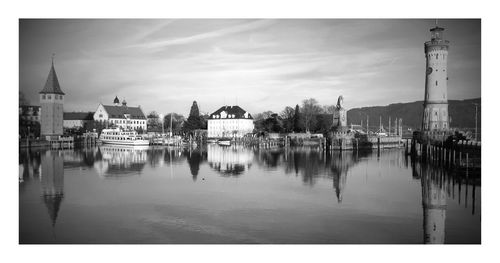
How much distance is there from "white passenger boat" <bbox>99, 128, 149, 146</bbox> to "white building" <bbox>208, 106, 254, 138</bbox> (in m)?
18.9

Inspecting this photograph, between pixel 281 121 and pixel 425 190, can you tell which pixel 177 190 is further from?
pixel 281 121

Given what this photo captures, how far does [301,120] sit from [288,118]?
11.8 feet

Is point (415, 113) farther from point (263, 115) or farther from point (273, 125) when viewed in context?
point (263, 115)

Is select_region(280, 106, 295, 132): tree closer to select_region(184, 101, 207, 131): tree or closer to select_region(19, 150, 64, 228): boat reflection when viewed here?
select_region(184, 101, 207, 131): tree

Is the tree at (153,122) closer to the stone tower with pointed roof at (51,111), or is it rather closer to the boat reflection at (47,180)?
the stone tower with pointed roof at (51,111)

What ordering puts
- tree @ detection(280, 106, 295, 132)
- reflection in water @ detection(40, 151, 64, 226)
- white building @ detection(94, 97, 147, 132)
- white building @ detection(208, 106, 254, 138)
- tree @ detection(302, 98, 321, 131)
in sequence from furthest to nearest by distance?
1. white building @ detection(94, 97, 147, 132)
2. white building @ detection(208, 106, 254, 138)
3. tree @ detection(280, 106, 295, 132)
4. tree @ detection(302, 98, 321, 131)
5. reflection in water @ detection(40, 151, 64, 226)

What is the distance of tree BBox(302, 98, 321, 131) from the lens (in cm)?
5506

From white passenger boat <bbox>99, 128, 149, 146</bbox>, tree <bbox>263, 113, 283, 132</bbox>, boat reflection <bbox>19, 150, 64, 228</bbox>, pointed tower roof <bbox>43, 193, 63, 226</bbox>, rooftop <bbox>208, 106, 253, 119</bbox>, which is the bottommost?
pointed tower roof <bbox>43, 193, 63, 226</bbox>

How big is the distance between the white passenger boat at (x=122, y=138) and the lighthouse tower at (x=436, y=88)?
26.9m

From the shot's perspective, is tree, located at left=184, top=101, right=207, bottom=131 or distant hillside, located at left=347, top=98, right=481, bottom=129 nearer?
distant hillside, located at left=347, top=98, right=481, bottom=129

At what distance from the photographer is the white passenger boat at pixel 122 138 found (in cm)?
4131

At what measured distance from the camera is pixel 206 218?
10.7m

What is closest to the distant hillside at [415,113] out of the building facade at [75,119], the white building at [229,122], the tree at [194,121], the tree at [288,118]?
the tree at [288,118]

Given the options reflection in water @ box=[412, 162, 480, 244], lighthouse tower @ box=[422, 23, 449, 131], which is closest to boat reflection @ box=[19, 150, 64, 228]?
reflection in water @ box=[412, 162, 480, 244]
